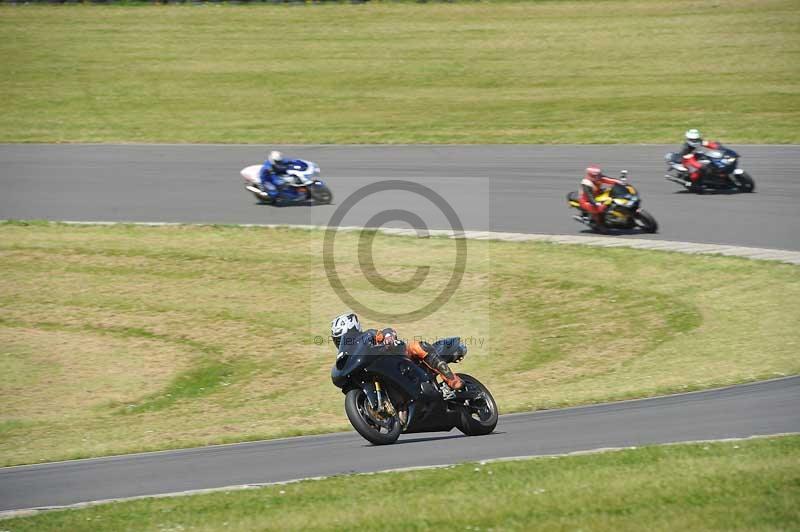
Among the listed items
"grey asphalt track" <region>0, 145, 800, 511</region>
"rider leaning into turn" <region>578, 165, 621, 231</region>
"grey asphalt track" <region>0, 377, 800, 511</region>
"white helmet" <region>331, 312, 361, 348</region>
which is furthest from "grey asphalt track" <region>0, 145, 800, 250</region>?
"white helmet" <region>331, 312, 361, 348</region>

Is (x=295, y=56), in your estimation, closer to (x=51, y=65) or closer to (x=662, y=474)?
(x=51, y=65)

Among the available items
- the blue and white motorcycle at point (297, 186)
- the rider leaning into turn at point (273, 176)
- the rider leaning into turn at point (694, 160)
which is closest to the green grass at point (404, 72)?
the rider leaning into turn at point (694, 160)

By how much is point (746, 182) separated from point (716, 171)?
3.11 feet

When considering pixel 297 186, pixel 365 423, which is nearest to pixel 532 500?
pixel 365 423

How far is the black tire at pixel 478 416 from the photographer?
12047 millimetres

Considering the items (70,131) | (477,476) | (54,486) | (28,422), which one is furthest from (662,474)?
(70,131)

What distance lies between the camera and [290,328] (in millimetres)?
18828

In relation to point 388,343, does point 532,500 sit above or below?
below

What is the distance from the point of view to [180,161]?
34.9 m

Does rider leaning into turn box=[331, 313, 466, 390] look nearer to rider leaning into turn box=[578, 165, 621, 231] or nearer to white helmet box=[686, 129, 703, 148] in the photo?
rider leaning into turn box=[578, 165, 621, 231]

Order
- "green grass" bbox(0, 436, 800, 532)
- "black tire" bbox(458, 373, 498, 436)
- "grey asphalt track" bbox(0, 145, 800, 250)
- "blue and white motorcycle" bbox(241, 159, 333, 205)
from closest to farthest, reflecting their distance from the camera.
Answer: "green grass" bbox(0, 436, 800, 532)
"black tire" bbox(458, 373, 498, 436)
"grey asphalt track" bbox(0, 145, 800, 250)
"blue and white motorcycle" bbox(241, 159, 333, 205)

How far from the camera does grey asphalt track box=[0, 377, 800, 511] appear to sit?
11.0 metres

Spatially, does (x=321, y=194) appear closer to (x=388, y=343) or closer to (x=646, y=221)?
(x=646, y=221)

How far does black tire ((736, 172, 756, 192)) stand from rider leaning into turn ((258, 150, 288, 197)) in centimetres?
1193
